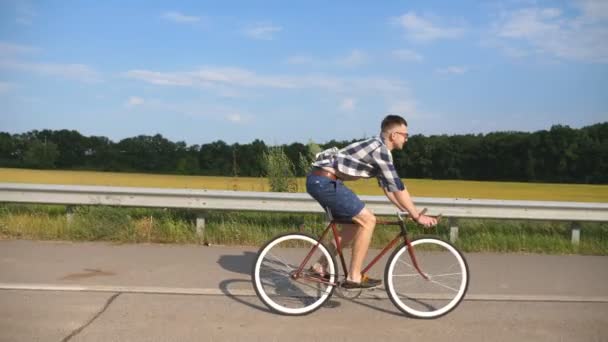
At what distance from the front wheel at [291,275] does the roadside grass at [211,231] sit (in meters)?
3.05

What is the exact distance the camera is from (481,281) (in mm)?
6680

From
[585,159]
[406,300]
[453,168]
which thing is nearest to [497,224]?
[406,300]

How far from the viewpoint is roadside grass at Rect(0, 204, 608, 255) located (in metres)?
8.66

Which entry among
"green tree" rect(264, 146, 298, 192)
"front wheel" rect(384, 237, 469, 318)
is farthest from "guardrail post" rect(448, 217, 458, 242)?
"front wheel" rect(384, 237, 469, 318)

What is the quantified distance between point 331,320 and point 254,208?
4.00 metres

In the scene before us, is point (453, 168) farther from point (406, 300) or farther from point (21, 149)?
point (406, 300)

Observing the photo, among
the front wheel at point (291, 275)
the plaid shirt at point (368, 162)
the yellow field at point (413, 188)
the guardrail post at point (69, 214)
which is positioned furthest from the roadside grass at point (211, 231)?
the yellow field at point (413, 188)

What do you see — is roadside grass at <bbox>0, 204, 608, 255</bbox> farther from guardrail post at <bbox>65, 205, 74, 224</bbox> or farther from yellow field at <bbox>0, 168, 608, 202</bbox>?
yellow field at <bbox>0, 168, 608, 202</bbox>

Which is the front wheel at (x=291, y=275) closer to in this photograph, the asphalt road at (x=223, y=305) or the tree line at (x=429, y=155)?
the asphalt road at (x=223, y=305)

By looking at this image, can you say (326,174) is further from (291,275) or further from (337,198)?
(291,275)

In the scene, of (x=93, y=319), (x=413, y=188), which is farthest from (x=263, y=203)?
(x=413, y=188)

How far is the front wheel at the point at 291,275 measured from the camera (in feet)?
17.3

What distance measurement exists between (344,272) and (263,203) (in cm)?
371

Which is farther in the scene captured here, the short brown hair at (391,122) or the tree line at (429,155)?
the tree line at (429,155)
